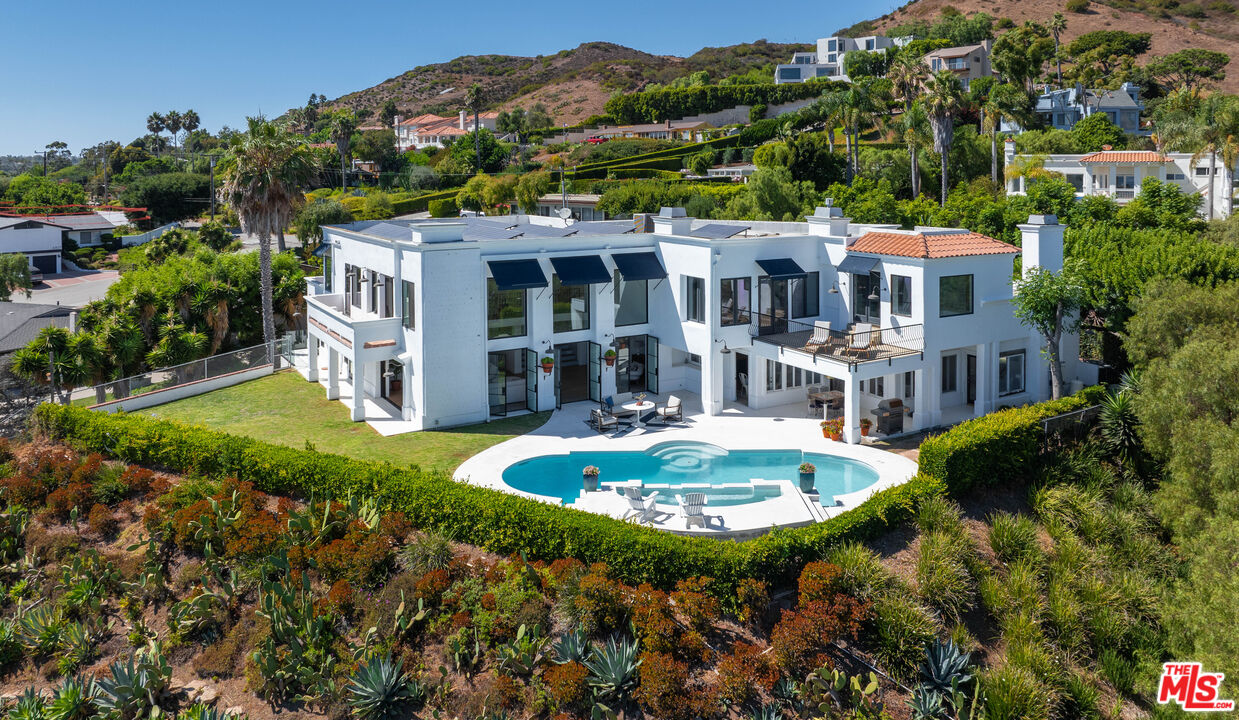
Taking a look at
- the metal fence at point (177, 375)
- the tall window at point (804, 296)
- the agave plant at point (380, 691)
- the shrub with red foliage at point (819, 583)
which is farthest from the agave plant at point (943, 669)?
the metal fence at point (177, 375)

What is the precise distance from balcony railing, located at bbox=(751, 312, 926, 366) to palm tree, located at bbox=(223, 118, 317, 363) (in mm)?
21541

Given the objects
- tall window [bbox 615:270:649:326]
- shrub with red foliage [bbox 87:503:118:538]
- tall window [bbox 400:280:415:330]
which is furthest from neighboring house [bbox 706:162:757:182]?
shrub with red foliage [bbox 87:503:118:538]

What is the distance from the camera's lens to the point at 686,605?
16.3 meters

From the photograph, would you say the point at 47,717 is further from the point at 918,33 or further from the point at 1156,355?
the point at 918,33

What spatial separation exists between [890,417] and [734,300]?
6620 millimetres

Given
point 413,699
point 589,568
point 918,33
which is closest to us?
point 413,699

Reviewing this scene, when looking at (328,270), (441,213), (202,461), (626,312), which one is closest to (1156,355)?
(626,312)

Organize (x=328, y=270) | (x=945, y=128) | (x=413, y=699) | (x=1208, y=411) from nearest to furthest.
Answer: (x=413, y=699), (x=1208, y=411), (x=328, y=270), (x=945, y=128)

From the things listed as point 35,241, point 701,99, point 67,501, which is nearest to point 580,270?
point 67,501

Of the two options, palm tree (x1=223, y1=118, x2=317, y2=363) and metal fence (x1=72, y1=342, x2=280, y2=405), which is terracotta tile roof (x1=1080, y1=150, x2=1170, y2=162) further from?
metal fence (x1=72, y1=342, x2=280, y2=405)

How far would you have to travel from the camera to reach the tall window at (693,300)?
97.7ft

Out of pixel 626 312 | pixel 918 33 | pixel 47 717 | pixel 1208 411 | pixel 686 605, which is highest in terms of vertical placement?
pixel 918 33

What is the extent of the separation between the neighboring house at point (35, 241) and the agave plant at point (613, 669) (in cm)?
8158

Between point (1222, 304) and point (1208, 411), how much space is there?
561 centimetres
